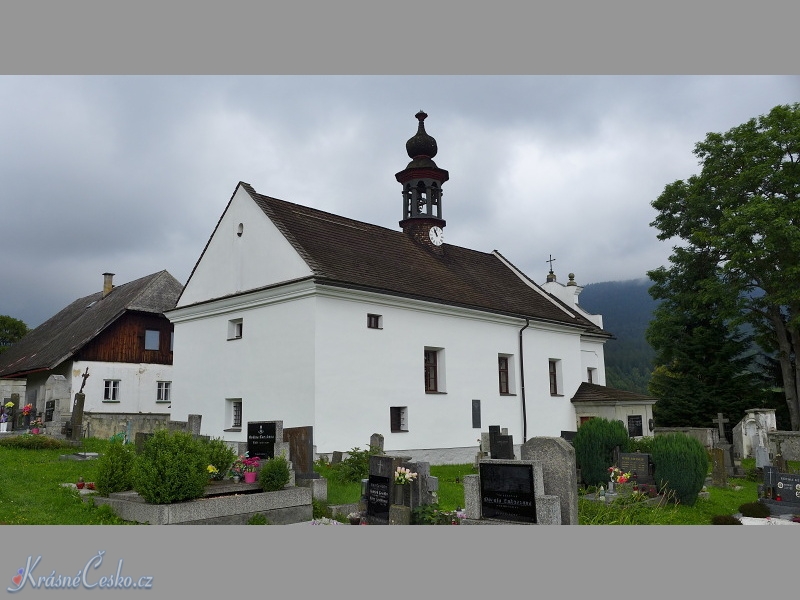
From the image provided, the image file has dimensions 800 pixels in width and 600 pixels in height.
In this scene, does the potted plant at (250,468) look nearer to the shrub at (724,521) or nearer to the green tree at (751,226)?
the shrub at (724,521)

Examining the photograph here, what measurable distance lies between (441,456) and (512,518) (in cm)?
1140

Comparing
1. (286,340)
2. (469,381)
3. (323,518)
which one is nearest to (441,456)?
(469,381)

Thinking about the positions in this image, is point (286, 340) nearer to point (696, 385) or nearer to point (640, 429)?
point (640, 429)

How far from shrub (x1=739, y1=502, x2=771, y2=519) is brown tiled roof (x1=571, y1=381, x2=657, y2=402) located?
44.3 ft

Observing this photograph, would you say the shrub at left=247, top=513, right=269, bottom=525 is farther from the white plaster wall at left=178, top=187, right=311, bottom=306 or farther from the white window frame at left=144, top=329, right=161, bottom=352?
the white window frame at left=144, top=329, right=161, bottom=352

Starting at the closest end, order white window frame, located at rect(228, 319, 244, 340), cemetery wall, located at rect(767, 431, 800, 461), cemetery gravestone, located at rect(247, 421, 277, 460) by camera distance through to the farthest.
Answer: cemetery gravestone, located at rect(247, 421, 277, 460) < white window frame, located at rect(228, 319, 244, 340) < cemetery wall, located at rect(767, 431, 800, 461)

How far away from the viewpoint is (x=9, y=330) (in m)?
49.2

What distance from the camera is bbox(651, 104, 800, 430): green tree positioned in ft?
→ 84.4

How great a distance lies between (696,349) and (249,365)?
70.1ft

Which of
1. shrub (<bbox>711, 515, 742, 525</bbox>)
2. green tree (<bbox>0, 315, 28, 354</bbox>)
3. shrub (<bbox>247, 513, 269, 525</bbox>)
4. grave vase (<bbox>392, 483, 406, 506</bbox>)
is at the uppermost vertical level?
green tree (<bbox>0, 315, 28, 354</bbox>)

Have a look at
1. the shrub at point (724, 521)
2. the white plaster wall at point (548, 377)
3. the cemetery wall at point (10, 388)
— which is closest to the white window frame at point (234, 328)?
the cemetery wall at point (10, 388)

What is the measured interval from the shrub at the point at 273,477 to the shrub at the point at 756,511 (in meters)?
8.63

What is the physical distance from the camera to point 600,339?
1213 inches

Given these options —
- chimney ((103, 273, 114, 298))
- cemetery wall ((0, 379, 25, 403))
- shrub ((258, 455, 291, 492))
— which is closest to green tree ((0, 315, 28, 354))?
chimney ((103, 273, 114, 298))
